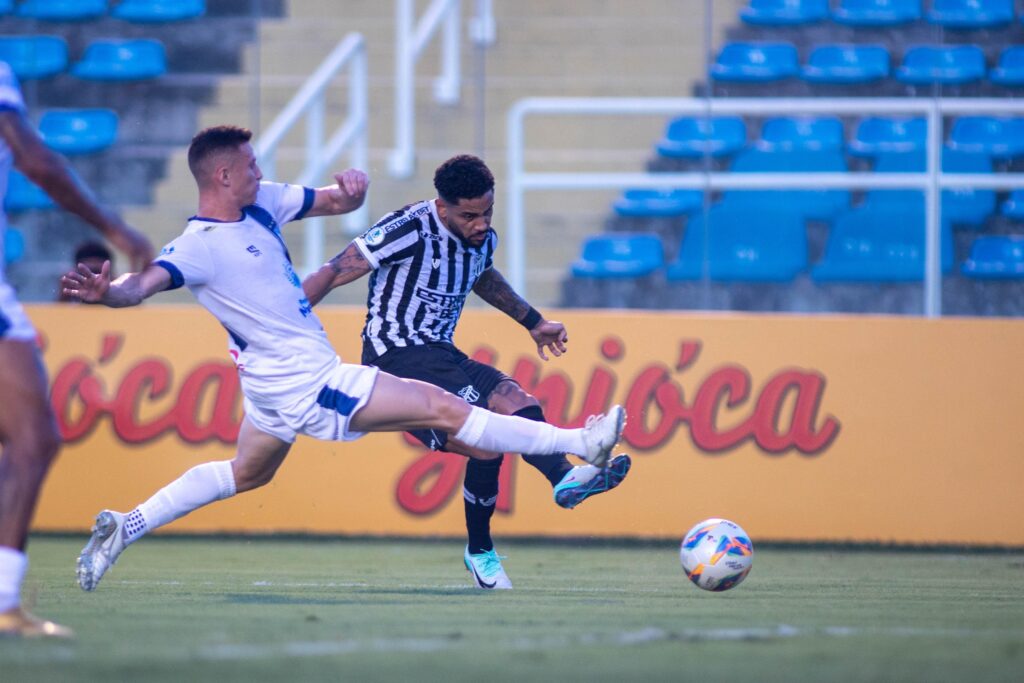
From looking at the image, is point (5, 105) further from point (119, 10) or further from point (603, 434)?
point (119, 10)

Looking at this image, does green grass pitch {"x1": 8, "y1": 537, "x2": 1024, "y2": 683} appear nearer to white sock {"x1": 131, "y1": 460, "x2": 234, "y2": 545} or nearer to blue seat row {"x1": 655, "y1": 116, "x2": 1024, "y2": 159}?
white sock {"x1": 131, "y1": 460, "x2": 234, "y2": 545}

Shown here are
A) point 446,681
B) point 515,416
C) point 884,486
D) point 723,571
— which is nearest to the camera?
point 446,681

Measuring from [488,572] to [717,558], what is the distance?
117 centimetres

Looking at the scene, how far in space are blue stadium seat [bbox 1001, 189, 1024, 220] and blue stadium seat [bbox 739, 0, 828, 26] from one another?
10.1 feet

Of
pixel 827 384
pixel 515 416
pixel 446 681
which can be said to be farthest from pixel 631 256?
pixel 446 681

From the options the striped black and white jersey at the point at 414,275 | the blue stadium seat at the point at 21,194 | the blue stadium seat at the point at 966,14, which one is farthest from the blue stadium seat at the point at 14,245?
the blue stadium seat at the point at 966,14

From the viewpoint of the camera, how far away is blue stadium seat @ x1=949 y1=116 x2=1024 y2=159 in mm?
11547

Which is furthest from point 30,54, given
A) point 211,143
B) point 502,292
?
point 211,143

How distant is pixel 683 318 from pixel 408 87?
3033 millimetres

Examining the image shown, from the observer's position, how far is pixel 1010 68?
11648mm

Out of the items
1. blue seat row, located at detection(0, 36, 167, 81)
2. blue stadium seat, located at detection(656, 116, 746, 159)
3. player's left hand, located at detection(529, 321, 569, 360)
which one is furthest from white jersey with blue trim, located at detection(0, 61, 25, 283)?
blue stadium seat, located at detection(656, 116, 746, 159)

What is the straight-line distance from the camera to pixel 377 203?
37.6 feet

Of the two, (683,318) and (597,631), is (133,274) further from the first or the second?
(683,318)

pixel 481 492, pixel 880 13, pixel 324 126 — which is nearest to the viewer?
pixel 481 492
